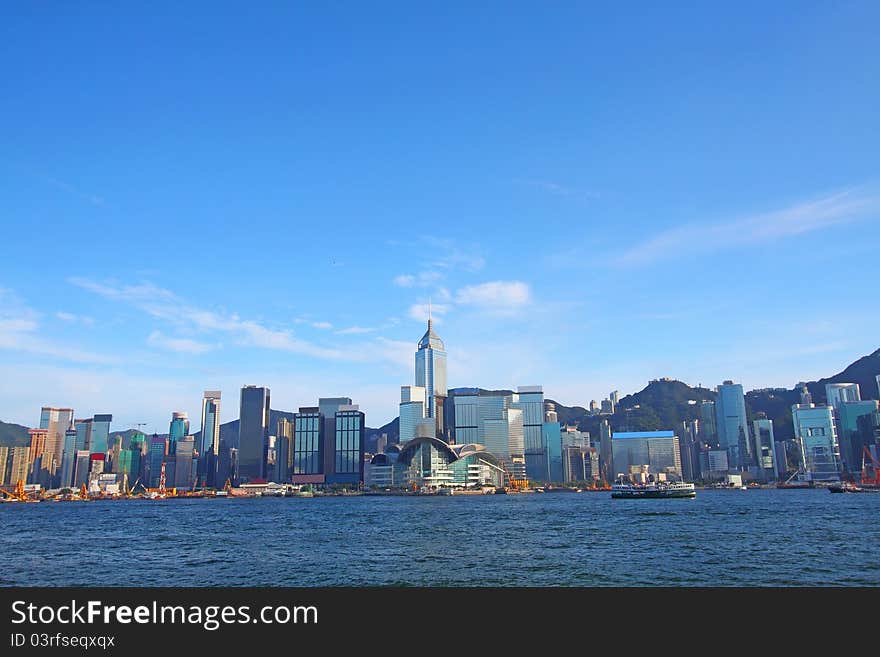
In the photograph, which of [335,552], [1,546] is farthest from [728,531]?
[1,546]

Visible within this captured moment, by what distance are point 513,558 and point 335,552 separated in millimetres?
10939

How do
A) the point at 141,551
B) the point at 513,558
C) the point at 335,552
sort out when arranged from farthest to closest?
1. the point at 141,551
2. the point at 335,552
3. the point at 513,558

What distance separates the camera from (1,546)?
4872cm
